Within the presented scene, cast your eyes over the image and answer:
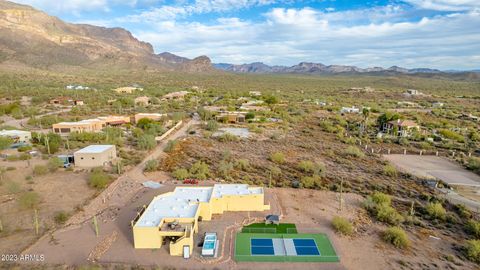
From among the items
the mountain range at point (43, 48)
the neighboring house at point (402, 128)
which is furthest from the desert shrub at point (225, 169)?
the mountain range at point (43, 48)

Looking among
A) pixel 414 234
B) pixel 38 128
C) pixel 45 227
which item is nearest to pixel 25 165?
pixel 45 227

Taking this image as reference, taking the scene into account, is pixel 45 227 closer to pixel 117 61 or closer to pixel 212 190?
pixel 212 190

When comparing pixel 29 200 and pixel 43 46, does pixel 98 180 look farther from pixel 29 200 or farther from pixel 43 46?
pixel 43 46

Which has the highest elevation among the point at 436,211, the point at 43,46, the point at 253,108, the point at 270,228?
the point at 43,46

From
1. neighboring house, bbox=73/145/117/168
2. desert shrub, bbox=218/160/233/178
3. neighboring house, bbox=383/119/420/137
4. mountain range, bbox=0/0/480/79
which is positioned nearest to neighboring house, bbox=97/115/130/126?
neighboring house, bbox=73/145/117/168

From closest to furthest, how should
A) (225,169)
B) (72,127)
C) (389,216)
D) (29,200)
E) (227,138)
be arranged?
1. (389,216)
2. (29,200)
3. (225,169)
4. (227,138)
5. (72,127)

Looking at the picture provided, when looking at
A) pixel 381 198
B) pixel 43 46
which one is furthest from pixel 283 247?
pixel 43 46

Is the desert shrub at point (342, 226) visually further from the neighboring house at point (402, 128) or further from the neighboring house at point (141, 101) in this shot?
the neighboring house at point (141, 101)
